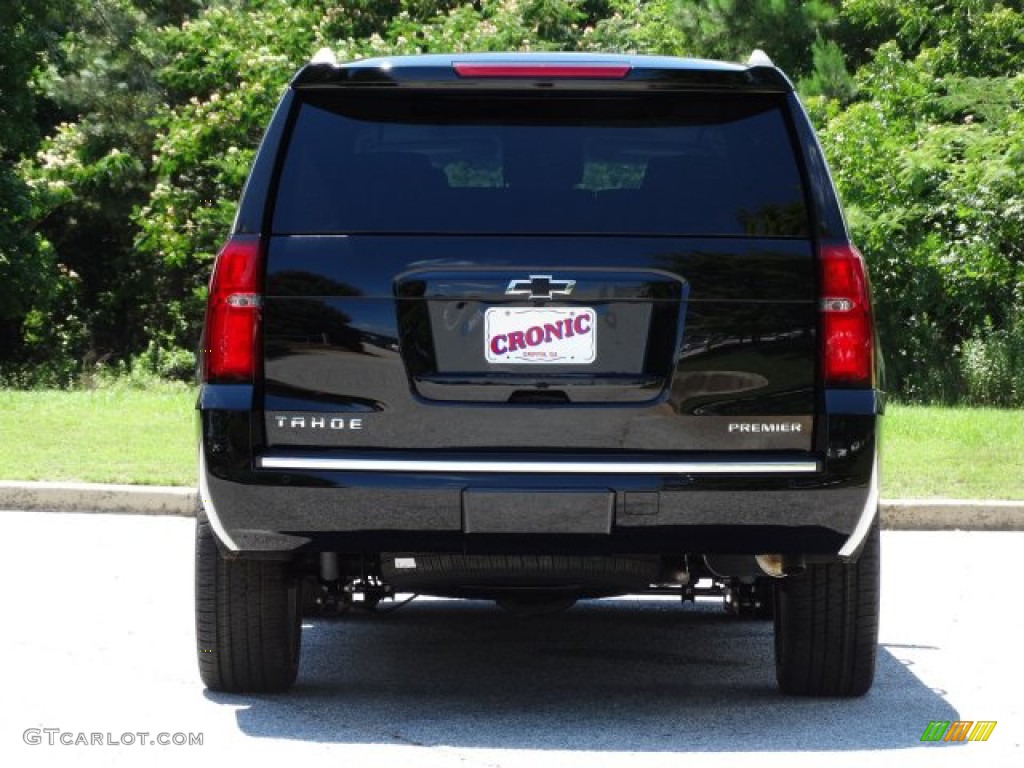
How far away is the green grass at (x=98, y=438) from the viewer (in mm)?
13500

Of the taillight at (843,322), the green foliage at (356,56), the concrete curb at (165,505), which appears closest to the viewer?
the taillight at (843,322)

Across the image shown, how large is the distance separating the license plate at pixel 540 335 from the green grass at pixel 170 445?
731cm

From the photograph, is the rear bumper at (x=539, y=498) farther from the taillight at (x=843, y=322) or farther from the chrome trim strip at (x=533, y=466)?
the taillight at (x=843, y=322)

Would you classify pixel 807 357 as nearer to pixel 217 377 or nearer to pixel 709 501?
pixel 709 501

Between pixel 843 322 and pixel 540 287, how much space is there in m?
0.88

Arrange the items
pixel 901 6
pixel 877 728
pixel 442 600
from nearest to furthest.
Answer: pixel 877 728, pixel 442 600, pixel 901 6

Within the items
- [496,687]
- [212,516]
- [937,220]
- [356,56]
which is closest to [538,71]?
[212,516]

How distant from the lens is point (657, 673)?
7.33 m

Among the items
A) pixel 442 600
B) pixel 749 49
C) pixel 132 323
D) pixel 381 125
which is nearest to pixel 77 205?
pixel 132 323

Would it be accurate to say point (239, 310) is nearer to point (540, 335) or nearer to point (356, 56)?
point (540, 335)

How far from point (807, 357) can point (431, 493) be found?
1145mm

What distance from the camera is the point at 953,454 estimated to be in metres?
15.1

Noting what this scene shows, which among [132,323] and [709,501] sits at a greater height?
[709,501]

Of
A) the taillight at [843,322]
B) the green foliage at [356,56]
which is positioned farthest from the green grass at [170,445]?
the taillight at [843,322]
